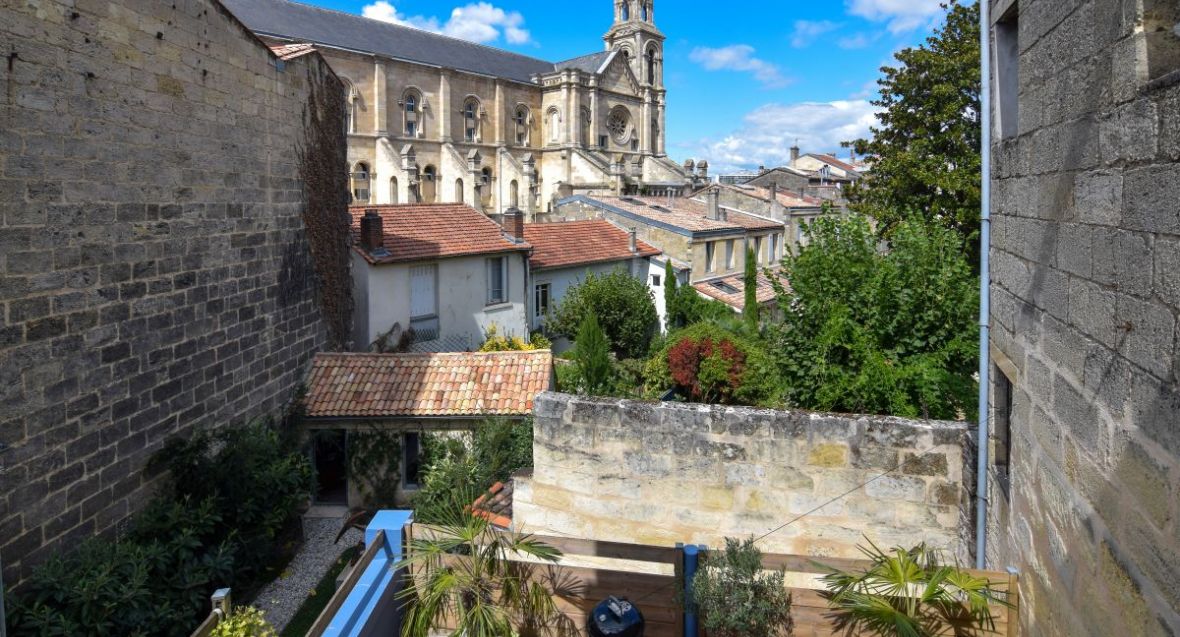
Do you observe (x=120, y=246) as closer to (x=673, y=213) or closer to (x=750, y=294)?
(x=750, y=294)

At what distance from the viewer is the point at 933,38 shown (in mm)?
17500

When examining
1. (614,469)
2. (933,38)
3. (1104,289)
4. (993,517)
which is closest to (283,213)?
(614,469)

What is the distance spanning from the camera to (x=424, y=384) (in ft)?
39.2

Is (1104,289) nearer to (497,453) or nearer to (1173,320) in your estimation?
(1173,320)

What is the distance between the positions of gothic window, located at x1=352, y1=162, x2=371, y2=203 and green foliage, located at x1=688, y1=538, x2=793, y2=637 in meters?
35.1

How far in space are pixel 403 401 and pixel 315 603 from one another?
358cm

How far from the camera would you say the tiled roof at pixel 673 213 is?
26.8 metres

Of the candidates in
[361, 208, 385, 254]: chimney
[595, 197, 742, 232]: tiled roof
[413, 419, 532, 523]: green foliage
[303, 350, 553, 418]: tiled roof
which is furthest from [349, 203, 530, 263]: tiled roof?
[595, 197, 742, 232]: tiled roof

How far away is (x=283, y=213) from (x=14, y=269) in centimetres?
510

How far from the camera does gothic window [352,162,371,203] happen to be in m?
37.1

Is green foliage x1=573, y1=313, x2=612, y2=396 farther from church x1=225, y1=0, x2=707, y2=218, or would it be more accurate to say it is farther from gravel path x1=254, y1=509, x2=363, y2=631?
church x1=225, y1=0, x2=707, y2=218

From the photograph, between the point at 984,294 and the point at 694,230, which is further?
the point at 694,230

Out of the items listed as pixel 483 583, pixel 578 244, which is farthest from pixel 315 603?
pixel 578 244

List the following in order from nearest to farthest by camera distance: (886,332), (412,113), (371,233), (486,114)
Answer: (886,332) → (371,233) → (412,113) → (486,114)
